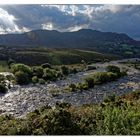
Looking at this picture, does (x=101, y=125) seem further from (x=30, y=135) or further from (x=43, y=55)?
(x=43, y=55)

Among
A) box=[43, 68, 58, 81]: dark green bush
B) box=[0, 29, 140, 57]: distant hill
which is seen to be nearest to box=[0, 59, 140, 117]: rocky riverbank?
box=[43, 68, 58, 81]: dark green bush

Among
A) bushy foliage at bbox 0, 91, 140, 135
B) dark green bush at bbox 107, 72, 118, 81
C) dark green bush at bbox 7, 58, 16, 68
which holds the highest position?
dark green bush at bbox 7, 58, 16, 68

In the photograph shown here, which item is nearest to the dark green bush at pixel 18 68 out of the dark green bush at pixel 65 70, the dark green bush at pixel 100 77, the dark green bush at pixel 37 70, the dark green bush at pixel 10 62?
the dark green bush at pixel 10 62

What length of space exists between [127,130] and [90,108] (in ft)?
3.30

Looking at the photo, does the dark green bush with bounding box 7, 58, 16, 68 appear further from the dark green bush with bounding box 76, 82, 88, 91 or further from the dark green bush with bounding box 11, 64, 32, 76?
the dark green bush with bounding box 76, 82, 88, 91

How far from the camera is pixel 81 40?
36.8 feet

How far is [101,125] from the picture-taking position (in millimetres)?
9922

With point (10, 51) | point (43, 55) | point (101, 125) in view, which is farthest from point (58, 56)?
point (101, 125)

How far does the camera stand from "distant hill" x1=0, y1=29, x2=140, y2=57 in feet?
36.1

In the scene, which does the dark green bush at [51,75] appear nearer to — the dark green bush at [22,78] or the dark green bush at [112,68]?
the dark green bush at [22,78]

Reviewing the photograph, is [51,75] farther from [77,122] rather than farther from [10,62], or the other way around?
[77,122]

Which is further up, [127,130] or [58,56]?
[58,56]

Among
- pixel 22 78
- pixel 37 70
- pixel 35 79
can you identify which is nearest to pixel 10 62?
pixel 22 78

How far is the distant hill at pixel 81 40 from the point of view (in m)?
11.0
